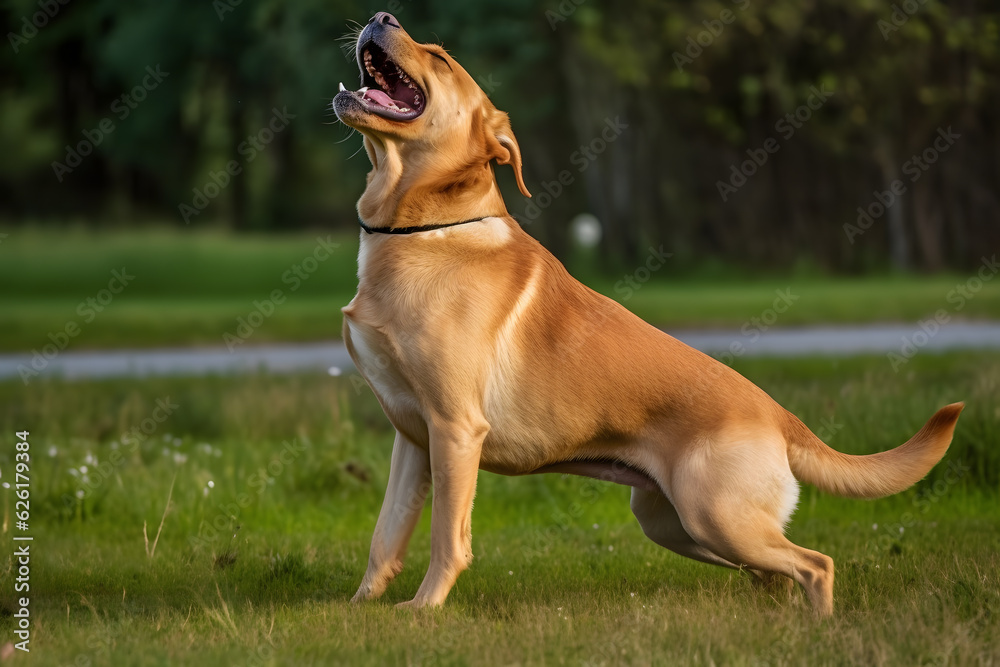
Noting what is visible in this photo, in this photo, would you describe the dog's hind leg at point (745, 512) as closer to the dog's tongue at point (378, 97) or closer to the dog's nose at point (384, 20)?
the dog's tongue at point (378, 97)

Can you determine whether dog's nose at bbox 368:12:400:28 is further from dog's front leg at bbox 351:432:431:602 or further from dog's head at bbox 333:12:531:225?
dog's front leg at bbox 351:432:431:602

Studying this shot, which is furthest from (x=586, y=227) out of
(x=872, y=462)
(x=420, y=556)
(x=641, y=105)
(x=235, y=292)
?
(x=872, y=462)

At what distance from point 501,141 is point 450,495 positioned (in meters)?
1.43

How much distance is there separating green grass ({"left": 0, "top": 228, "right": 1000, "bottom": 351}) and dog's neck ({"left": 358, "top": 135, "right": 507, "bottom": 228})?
8.42m

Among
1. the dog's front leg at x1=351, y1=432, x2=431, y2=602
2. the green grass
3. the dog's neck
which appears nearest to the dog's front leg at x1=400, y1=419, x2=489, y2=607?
the dog's front leg at x1=351, y1=432, x2=431, y2=602

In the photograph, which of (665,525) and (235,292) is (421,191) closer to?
(665,525)

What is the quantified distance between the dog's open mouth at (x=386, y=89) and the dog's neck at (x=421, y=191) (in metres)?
0.14

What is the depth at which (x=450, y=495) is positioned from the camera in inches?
146

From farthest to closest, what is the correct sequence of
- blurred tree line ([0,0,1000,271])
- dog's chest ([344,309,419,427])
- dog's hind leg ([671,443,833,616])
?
blurred tree line ([0,0,1000,271]), dog's chest ([344,309,419,427]), dog's hind leg ([671,443,833,616])

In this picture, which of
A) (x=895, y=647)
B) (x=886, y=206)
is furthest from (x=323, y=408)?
(x=886, y=206)

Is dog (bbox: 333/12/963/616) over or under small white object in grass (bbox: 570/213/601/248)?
over

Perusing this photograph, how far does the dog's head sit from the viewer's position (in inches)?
152

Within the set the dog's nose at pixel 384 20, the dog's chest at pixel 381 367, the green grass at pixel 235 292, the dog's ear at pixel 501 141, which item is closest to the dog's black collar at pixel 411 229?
the dog's ear at pixel 501 141

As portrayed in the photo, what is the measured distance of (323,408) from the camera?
24.9ft
